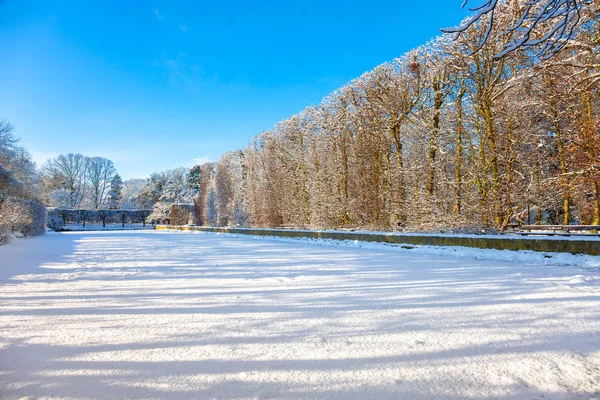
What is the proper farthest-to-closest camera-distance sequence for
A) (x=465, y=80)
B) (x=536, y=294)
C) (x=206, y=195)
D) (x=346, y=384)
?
(x=206, y=195)
(x=465, y=80)
(x=536, y=294)
(x=346, y=384)

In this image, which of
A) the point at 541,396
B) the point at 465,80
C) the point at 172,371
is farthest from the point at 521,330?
the point at 465,80

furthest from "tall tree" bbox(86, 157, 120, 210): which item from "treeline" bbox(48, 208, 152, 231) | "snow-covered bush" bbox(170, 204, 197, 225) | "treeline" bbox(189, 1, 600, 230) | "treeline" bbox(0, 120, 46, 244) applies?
"treeline" bbox(189, 1, 600, 230)

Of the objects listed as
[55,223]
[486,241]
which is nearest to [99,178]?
[55,223]

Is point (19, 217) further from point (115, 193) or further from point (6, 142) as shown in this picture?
point (115, 193)

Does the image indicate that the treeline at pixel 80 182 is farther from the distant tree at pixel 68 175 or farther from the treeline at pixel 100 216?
the treeline at pixel 100 216

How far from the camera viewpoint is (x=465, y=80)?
12008mm

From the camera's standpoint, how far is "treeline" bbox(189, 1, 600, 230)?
10.2m

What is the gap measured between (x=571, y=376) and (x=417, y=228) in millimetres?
10676

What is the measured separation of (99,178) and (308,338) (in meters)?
60.4

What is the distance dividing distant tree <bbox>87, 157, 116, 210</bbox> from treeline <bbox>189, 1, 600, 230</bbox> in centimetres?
4234

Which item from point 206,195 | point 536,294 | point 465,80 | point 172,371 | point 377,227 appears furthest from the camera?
point 206,195

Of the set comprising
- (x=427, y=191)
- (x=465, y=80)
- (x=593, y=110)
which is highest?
(x=465, y=80)

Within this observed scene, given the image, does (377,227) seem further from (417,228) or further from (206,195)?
(206,195)

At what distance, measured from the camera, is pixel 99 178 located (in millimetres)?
52812
